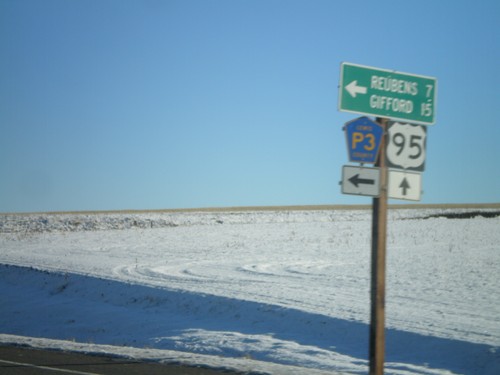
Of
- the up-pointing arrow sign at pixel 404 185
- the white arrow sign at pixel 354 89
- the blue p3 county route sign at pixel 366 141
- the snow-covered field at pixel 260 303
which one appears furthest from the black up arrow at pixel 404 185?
the snow-covered field at pixel 260 303

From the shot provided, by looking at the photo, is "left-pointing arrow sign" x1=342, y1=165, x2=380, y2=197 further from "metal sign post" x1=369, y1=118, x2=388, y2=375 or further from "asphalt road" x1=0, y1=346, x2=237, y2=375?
"asphalt road" x1=0, y1=346, x2=237, y2=375

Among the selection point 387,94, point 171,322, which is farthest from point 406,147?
point 171,322

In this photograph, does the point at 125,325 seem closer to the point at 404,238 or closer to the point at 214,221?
the point at 404,238

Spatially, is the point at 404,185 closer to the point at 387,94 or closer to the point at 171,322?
the point at 387,94

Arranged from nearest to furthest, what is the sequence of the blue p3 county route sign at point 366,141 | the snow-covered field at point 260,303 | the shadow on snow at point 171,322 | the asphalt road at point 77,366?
the blue p3 county route sign at point 366,141 < the asphalt road at point 77,366 < the snow-covered field at point 260,303 < the shadow on snow at point 171,322

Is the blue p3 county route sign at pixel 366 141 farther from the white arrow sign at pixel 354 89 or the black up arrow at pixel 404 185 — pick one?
the black up arrow at pixel 404 185

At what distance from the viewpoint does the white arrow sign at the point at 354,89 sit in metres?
7.96

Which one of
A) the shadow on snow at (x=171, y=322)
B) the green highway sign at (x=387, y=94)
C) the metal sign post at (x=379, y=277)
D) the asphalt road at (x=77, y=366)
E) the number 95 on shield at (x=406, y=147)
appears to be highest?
the green highway sign at (x=387, y=94)

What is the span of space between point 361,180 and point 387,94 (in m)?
1.25

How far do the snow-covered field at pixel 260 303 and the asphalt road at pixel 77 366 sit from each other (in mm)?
488

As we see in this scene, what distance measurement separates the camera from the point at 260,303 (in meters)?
15.6

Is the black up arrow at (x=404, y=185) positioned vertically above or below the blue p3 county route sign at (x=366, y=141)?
below

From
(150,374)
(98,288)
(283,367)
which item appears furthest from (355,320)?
(98,288)

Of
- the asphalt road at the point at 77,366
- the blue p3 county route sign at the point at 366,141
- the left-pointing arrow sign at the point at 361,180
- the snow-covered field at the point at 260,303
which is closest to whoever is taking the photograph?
the left-pointing arrow sign at the point at 361,180
